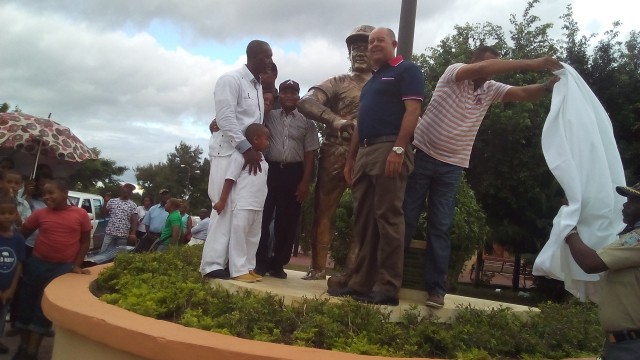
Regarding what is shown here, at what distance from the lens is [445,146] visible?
4258 millimetres

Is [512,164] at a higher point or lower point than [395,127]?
higher

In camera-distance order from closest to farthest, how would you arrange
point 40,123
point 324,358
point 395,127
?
point 324,358, point 395,127, point 40,123

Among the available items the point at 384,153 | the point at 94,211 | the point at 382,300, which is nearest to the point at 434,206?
the point at 384,153

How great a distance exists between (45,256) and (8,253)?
31 centimetres

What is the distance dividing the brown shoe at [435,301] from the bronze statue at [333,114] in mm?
1078

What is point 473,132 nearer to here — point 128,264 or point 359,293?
point 359,293

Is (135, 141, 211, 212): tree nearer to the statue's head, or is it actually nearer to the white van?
the white van

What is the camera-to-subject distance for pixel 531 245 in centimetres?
1820

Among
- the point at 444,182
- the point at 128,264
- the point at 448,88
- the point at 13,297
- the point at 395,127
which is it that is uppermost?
the point at 448,88

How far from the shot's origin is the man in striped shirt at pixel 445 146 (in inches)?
165

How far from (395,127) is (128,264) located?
2451 millimetres

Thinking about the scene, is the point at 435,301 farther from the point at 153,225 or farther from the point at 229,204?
the point at 153,225

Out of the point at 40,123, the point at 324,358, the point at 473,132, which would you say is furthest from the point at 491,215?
the point at 324,358

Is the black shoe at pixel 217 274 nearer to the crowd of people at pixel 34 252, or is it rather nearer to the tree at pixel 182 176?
the crowd of people at pixel 34 252
